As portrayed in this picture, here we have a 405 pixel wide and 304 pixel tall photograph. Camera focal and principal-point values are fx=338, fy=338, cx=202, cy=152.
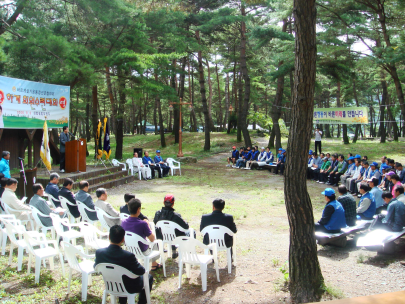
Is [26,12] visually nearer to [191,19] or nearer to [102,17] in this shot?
[102,17]

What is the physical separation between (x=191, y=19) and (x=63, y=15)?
348 inches

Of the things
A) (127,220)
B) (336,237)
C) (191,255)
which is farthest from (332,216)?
(127,220)

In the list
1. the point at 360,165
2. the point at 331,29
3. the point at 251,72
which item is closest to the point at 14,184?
the point at 360,165

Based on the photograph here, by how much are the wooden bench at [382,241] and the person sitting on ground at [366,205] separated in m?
1.16

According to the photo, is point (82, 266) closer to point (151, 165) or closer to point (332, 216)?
point (332, 216)

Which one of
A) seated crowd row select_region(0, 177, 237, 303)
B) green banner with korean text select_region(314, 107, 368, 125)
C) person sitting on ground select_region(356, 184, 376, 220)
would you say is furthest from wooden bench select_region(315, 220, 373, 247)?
green banner with korean text select_region(314, 107, 368, 125)

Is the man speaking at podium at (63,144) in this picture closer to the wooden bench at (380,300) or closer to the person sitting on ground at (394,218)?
the person sitting on ground at (394,218)

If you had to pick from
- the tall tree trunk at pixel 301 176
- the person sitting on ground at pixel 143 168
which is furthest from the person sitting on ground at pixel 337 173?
the tall tree trunk at pixel 301 176

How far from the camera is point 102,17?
1199cm

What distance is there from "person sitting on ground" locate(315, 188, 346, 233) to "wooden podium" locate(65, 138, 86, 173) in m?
8.08

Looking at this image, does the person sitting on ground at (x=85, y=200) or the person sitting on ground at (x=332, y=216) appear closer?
the person sitting on ground at (x=332, y=216)

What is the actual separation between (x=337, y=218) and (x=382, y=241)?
78cm

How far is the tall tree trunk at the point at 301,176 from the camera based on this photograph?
3709 mm

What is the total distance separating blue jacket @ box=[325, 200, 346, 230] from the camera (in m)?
5.53
